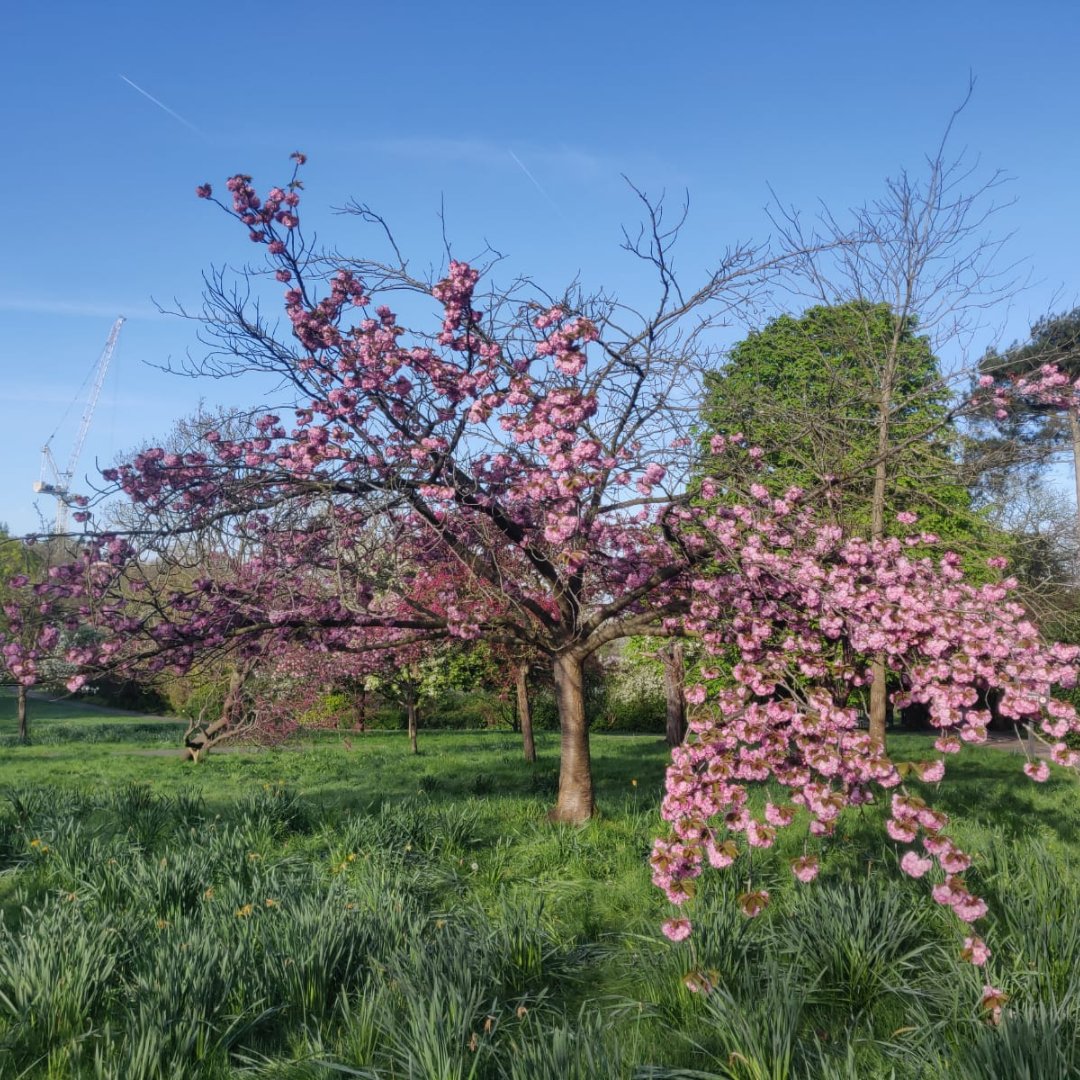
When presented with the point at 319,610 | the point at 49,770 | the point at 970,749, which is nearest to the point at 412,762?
the point at 49,770

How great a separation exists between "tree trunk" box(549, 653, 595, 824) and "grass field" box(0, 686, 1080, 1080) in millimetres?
865

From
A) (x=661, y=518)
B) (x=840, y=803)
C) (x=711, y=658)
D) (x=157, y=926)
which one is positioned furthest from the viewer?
(x=711, y=658)

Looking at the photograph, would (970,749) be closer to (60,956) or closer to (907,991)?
(907,991)

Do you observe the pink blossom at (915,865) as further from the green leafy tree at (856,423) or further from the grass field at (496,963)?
the green leafy tree at (856,423)

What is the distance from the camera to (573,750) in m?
8.71

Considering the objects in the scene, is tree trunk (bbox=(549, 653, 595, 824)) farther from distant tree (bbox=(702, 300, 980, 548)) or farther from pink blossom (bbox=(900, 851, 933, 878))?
pink blossom (bbox=(900, 851, 933, 878))

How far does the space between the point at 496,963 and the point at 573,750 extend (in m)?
4.36

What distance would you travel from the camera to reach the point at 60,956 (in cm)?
436

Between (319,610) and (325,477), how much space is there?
5.83ft

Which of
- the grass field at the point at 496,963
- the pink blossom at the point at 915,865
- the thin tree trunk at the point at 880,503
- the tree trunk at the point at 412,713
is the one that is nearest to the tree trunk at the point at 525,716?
the tree trunk at the point at 412,713

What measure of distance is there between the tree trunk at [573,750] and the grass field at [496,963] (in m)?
0.87

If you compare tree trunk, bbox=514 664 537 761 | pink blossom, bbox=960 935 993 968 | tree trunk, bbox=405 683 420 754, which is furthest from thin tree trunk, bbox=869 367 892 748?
tree trunk, bbox=405 683 420 754

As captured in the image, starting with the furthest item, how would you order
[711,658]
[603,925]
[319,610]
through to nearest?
1. [319,610]
2. [711,658]
3. [603,925]

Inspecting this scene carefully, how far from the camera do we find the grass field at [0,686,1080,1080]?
11.3 feet
